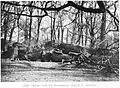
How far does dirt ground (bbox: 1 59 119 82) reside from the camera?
7.25 ft

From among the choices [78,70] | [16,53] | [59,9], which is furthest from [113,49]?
[16,53]

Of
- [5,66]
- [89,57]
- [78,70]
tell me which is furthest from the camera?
[89,57]

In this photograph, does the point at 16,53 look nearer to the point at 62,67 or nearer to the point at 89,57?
the point at 62,67

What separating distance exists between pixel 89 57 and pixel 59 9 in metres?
0.63

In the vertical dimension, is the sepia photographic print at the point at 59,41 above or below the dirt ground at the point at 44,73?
above

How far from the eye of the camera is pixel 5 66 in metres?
2.22

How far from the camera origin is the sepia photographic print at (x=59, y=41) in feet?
7.43

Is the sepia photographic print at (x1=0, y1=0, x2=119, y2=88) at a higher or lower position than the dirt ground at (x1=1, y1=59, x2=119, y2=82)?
higher

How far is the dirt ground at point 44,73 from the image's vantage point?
2209mm

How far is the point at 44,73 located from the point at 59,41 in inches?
15.3

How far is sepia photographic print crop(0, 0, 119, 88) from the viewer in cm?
227

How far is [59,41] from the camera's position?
243cm

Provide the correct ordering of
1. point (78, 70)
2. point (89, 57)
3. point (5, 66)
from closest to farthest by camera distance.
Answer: point (5, 66) → point (78, 70) → point (89, 57)
